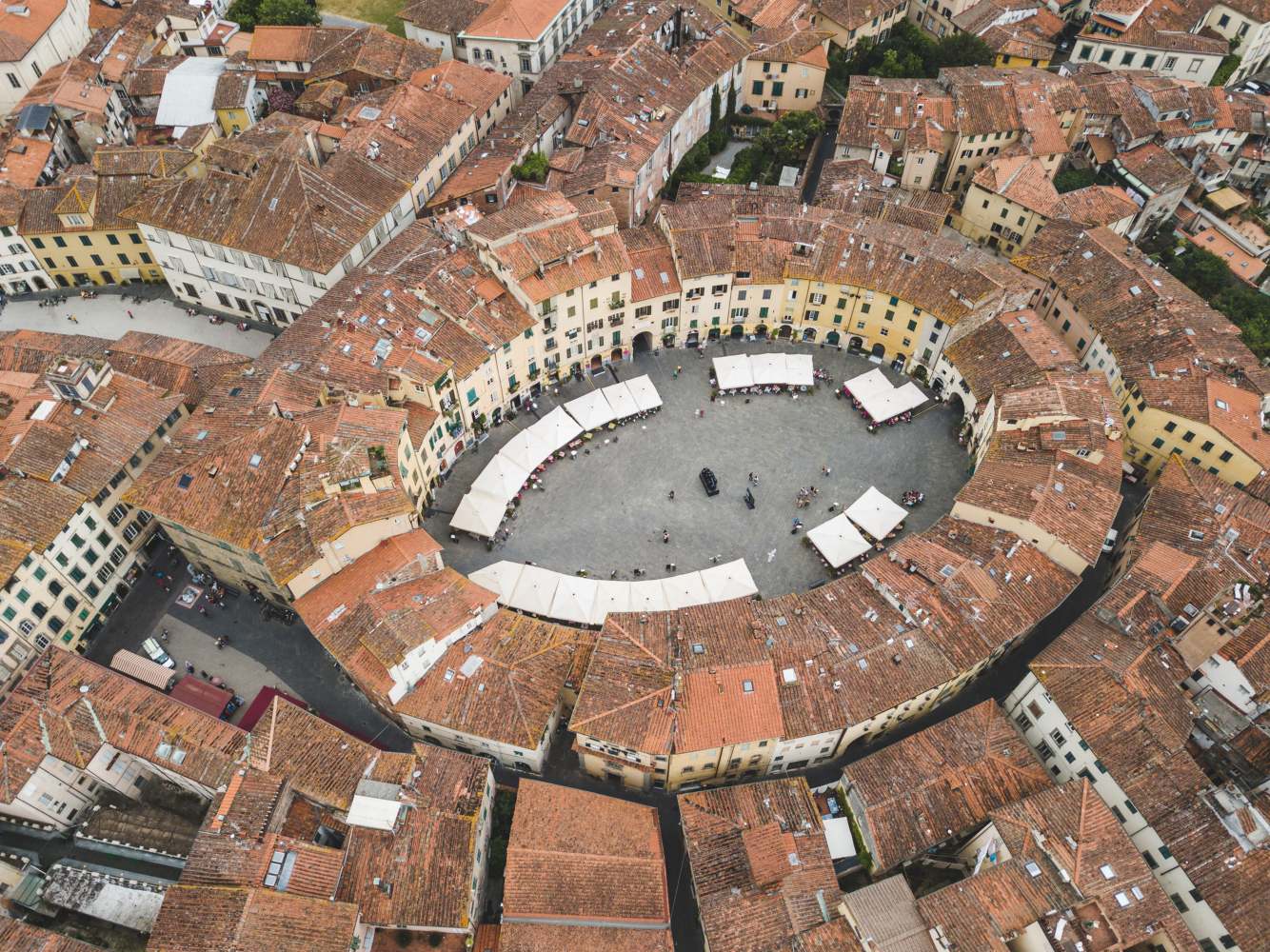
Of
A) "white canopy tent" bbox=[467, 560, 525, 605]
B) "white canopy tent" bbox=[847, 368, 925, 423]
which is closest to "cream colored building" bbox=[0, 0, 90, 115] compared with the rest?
"white canopy tent" bbox=[467, 560, 525, 605]

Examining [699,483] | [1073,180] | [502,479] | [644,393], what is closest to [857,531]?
Answer: [699,483]

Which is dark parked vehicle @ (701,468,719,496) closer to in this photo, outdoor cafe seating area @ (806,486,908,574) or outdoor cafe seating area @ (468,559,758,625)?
outdoor cafe seating area @ (806,486,908,574)

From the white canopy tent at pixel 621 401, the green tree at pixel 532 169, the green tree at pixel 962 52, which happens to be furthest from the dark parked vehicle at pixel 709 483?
the green tree at pixel 962 52

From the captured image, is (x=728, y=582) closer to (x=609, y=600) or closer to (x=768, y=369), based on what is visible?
(x=609, y=600)

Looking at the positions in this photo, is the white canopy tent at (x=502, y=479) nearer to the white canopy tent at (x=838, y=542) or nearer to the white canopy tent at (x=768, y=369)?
the white canopy tent at (x=768, y=369)

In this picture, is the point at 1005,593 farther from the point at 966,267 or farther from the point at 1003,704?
the point at 966,267

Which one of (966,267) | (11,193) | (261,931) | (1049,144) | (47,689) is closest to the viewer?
(261,931)

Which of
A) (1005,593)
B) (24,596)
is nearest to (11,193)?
(24,596)
